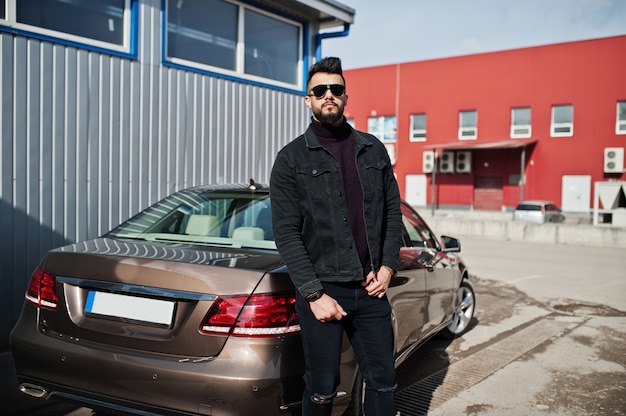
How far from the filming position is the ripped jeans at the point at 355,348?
2520 mm

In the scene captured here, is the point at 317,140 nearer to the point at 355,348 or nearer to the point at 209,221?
the point at 355,348

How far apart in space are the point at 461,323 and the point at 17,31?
16.6ft

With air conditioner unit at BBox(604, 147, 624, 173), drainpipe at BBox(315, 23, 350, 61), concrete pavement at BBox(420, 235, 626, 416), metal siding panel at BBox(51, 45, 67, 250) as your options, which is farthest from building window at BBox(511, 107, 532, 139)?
metal siding panel at BBox(51, 45, 67, 250)

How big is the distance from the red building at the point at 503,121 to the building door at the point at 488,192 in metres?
0.06

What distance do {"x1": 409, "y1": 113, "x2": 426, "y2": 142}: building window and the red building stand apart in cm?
7

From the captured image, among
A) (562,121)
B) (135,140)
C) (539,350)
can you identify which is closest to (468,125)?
(562,121)

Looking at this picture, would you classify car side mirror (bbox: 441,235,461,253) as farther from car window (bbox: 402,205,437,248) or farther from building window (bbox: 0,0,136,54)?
building window (bbox: 0,0,136,54)

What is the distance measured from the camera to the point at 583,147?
107ft

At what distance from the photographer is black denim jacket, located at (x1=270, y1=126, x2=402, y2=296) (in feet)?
8.23

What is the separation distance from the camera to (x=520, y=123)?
34469mm

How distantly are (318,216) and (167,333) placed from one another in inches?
35.2

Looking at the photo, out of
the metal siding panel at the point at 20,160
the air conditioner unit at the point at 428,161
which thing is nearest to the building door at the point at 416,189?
the air conditioner unit at the point at 428,161

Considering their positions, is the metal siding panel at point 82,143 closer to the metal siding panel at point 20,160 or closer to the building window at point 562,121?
the metal siding panel at point 20,160

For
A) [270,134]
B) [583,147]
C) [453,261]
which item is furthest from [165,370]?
[583,147]
